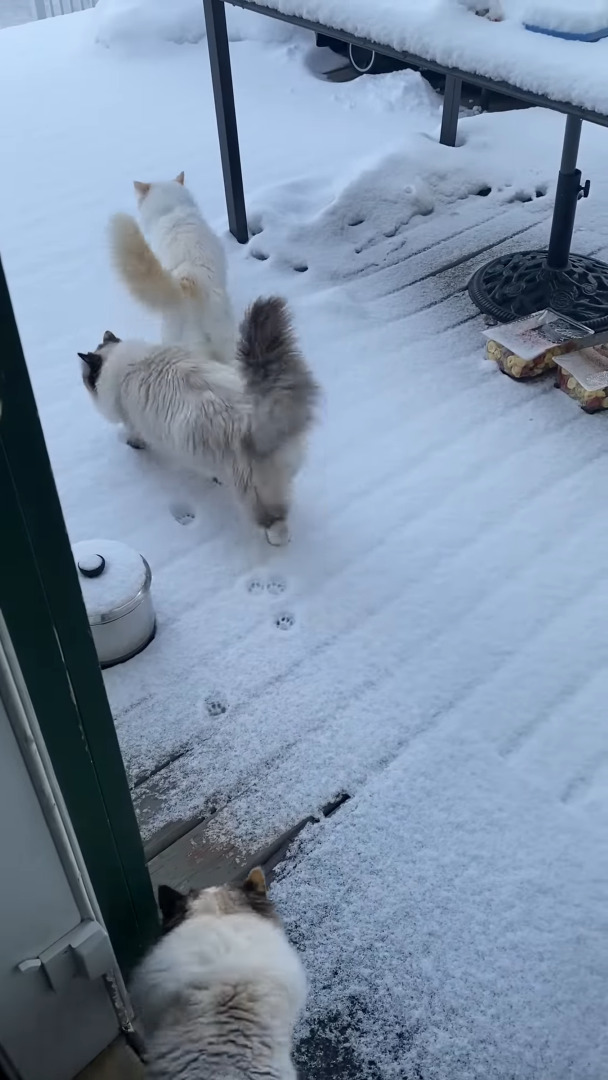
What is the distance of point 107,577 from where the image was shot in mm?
1758

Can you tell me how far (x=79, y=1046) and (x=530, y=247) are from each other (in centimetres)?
300

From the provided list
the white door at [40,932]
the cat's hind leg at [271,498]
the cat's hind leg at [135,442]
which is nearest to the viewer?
the white door at [40,932]

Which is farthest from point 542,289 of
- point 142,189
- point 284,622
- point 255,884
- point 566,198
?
point 255,884

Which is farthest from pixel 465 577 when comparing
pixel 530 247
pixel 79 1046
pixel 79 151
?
pixel 79 151

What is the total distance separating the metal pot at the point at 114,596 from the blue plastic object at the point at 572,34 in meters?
1.80

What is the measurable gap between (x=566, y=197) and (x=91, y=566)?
203cm

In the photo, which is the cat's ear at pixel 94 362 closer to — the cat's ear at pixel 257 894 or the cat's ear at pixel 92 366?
the cat's ear at pixel 92 366

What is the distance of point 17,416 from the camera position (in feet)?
2.47

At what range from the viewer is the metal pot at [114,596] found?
68.0 inches

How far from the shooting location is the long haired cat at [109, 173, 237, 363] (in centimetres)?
215

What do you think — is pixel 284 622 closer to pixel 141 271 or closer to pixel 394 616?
pixel 394 616

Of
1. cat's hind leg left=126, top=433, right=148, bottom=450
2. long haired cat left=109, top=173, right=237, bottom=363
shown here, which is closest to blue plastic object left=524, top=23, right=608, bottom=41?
long haired cat left=109, top=173, right=237, bottom=363

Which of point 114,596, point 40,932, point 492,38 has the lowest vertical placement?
point 114,596

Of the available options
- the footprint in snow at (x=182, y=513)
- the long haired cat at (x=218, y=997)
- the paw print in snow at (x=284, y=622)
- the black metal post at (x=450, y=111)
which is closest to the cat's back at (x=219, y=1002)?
the long haired cat at (x=218, y=997)
